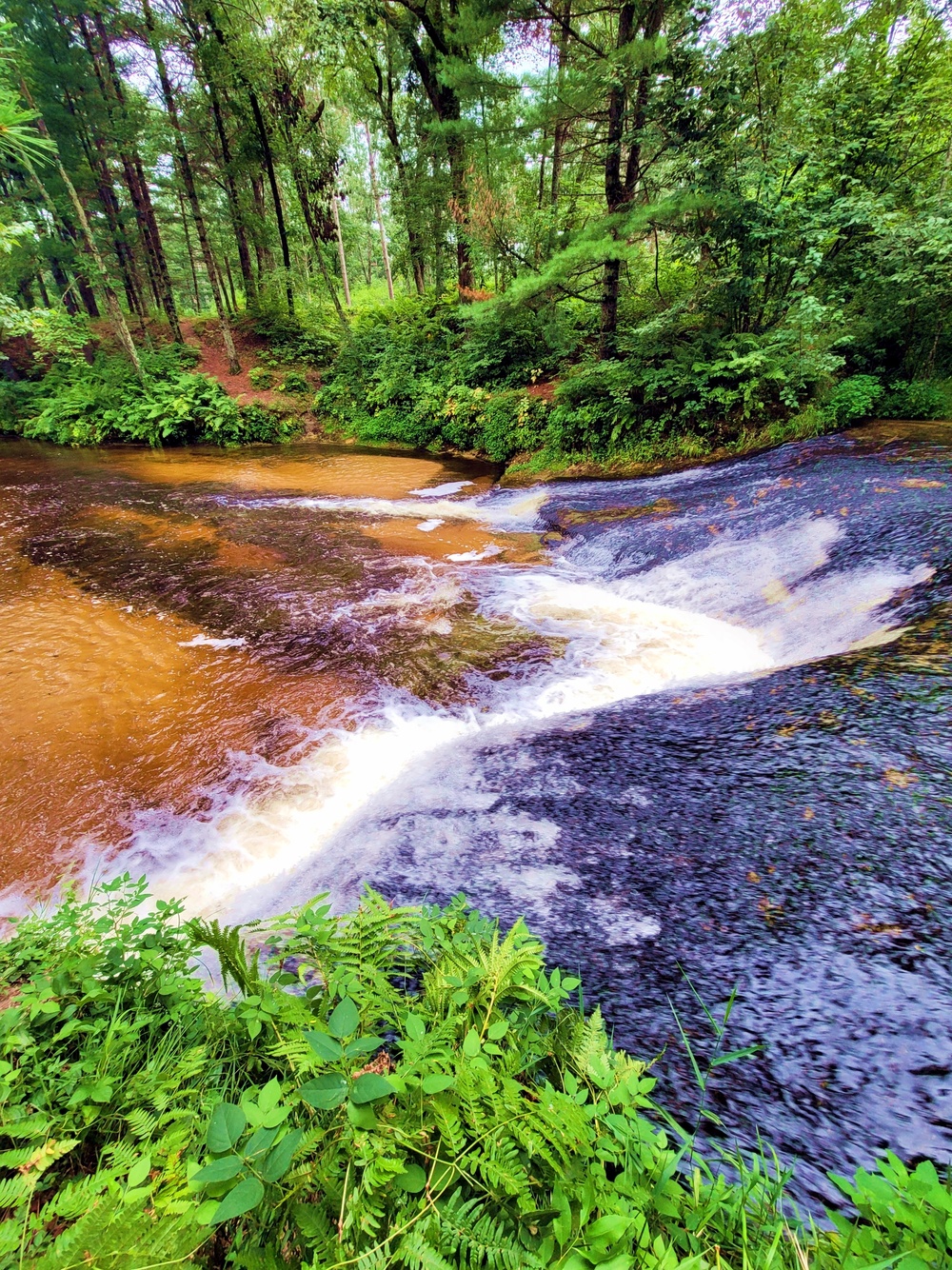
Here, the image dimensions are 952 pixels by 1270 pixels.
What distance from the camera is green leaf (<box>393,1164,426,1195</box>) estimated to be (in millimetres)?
1042

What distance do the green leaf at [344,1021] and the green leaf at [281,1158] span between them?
0.57 feet

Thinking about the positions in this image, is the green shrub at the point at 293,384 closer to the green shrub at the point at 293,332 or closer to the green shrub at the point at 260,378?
the green shrub at the point at 260,378

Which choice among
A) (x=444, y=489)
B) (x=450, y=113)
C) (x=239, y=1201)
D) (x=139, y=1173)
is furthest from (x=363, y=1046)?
(x=450, y=113)

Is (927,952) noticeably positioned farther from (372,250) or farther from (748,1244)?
(372,250)

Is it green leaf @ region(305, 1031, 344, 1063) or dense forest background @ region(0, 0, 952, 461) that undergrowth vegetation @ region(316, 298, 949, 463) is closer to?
dense forest background @ region(0, 0, 952, 461)

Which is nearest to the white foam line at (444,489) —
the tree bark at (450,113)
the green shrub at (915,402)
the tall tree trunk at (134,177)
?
the tree bark at (450,113)

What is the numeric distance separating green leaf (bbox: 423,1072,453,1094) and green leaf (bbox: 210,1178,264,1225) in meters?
0.35

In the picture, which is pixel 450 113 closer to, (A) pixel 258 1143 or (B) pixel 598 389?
(B) pixel 598 389

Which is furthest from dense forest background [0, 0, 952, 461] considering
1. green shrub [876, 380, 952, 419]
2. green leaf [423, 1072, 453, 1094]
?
green leaf [423, 1072, 453, 1094]

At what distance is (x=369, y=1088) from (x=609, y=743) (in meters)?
3.17

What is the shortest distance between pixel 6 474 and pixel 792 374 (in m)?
17.5

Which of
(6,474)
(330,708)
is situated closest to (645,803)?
(330,708)

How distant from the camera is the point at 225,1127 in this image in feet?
3.38

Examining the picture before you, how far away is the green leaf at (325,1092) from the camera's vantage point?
42.0 inches
